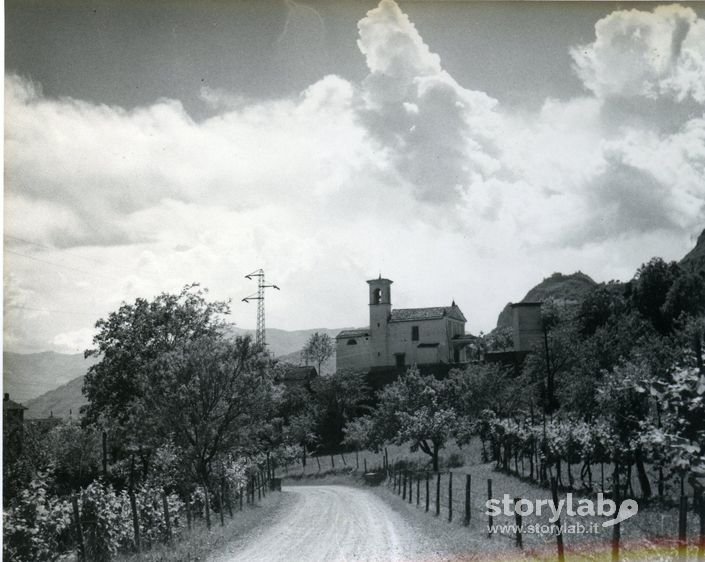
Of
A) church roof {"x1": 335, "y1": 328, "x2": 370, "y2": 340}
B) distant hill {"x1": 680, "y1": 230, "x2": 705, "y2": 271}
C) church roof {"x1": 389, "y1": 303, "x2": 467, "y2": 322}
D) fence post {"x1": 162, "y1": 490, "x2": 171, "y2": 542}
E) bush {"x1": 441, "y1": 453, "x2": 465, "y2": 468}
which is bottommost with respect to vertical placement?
bush {"x1": 441, "y1": 453, "x2": 465, "y2": 468}

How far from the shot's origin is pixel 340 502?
18.5 meters

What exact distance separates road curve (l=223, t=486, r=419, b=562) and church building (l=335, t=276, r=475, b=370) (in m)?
32.3

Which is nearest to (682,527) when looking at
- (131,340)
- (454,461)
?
(131,340)

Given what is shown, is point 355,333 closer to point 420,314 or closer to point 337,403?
point 420,314

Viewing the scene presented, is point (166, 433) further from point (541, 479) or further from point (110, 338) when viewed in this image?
point (541, 479)

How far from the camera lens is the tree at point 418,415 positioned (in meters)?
25.7

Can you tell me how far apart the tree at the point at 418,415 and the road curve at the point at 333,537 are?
371 inches

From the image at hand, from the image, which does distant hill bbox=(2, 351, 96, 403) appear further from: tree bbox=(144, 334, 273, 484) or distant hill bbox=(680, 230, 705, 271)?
distant hill bbox=(680, 230, 705, 271)

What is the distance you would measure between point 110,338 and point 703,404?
726 inches

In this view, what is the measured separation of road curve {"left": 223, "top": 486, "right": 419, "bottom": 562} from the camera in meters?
9.52

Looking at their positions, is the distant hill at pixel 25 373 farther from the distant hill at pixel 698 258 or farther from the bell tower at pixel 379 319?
the bell tower at pixel 379 319

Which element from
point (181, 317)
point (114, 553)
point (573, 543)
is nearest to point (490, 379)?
point (181, 317)

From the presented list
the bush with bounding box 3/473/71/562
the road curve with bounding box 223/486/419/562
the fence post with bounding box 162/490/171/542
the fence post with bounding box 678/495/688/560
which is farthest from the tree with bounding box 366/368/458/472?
the bush with bounding box 3/473/71/562

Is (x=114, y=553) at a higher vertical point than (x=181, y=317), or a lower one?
lower
